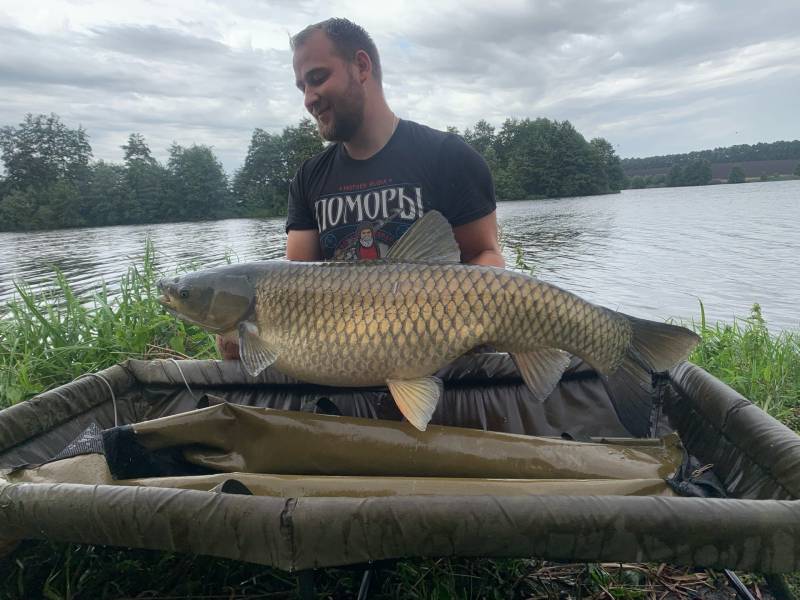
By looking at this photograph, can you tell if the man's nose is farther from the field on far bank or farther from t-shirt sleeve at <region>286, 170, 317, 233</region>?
the field on far bank

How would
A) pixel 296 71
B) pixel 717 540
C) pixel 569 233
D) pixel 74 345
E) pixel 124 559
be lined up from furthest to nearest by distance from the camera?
pixel 569 233 → pixel 74 345 → pixel 296 71 → pixel 124 559 → pixel 717 540

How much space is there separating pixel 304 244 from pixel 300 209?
13 centimetres

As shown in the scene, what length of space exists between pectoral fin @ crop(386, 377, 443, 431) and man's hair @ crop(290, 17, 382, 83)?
1.17m

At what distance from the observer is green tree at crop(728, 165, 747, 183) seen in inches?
1703

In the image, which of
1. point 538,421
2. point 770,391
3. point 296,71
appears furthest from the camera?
point 770,391

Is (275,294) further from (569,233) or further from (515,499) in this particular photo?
(569,233)

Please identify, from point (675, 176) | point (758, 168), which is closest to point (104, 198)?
point (675, 176)

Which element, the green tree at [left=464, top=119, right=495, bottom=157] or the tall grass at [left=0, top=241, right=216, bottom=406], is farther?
the green tree at [left=464, top=119, right=495, bottom=157]

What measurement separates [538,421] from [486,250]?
63 centimetres

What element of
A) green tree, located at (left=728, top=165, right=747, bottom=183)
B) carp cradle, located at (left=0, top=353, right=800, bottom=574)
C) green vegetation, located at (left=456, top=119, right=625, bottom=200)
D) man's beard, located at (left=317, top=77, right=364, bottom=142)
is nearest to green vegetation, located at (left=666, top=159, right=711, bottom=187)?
green tree, located at (left=728, top=165, right=747, bottom=183)

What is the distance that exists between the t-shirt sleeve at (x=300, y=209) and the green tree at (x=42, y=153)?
3794 cm

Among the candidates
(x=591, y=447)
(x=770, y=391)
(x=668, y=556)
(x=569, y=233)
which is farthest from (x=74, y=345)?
(x=569, y=233)

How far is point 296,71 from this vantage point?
188 centimetres

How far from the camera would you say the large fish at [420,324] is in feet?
4.16
